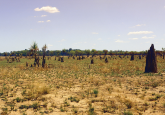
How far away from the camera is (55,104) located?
7578mm

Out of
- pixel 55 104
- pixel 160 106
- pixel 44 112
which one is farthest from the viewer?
pixel 55 104

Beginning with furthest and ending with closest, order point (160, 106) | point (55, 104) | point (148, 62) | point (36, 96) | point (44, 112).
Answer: point (148, 62)
point (36, 96)
point (55, 104)
point (160, 106)
point (44, 112)

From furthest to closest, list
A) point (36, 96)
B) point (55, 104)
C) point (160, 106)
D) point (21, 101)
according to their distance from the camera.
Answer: point (36, 96) → point (21, 101) → point (55, 104) → point (160, 106)

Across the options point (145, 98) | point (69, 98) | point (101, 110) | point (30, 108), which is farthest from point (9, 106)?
point (145, 98)

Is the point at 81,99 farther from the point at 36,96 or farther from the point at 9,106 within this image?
the point at 9,106

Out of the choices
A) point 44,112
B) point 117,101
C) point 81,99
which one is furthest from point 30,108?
point 117,101

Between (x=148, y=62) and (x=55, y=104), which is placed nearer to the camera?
(x=55, y=104)

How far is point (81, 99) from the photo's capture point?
8.41 m

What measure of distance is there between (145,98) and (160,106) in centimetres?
129

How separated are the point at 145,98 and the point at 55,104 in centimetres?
563

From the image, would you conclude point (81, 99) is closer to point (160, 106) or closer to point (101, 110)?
point (101, 110)

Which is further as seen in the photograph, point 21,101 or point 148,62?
point 148,62

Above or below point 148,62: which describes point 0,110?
below

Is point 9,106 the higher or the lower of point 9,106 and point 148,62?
the lower
